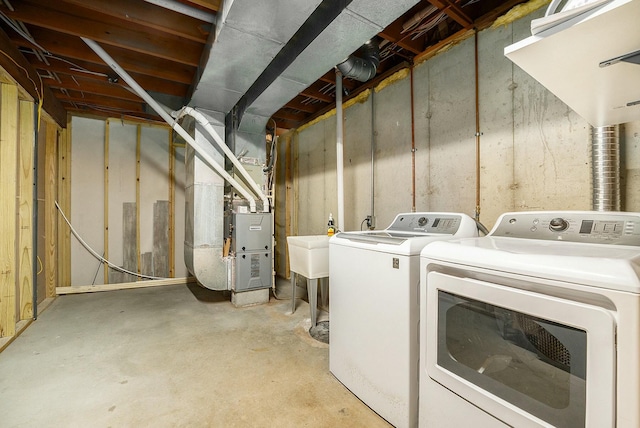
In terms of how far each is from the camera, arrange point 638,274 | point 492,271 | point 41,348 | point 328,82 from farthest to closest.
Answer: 1. point 328,82
2. point 41,348
3. point 492,271
4. point 638,274

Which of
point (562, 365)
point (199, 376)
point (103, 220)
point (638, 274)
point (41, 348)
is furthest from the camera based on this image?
point (103, 220)

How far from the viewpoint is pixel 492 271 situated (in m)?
0.95

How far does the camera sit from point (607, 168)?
1.42 meters

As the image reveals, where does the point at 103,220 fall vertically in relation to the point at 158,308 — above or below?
above

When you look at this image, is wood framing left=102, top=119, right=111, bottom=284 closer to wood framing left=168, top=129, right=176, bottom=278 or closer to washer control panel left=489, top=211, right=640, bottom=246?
wood framing left=168, top=129, right=176, bottom=278

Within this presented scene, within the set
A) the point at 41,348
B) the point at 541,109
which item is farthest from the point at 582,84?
Result: the point at 41,348

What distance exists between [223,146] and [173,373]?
2162 millimetres

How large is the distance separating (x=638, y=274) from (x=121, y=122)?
5204 mm

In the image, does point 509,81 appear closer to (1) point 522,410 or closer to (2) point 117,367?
(1) point 522,410

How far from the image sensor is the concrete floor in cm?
149

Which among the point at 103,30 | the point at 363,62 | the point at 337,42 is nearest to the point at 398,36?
the point at 363,62

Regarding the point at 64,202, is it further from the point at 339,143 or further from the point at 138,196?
the point at 339,143

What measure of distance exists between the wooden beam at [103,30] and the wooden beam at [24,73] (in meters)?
0.34

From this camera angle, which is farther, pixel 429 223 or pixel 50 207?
pixel 50 207
